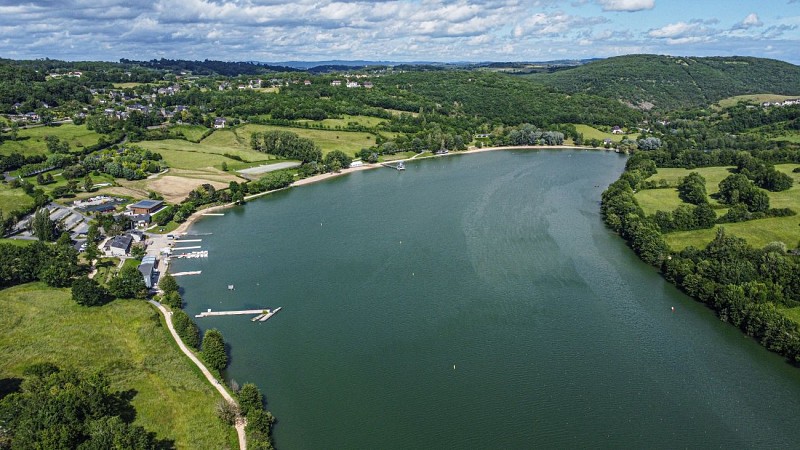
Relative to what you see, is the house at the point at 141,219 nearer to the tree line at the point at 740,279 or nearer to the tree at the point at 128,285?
the tree at the point at 128,285

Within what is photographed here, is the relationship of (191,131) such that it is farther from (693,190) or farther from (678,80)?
(678,80)

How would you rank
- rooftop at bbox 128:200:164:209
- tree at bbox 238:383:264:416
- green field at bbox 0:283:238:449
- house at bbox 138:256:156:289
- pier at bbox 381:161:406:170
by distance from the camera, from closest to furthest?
1. green field at bbox 0:283:238:449
2. tree at bbox 238:383:264:416
3. house at bbox 138:256:156:289
4. rooftop at bbox 128:200:164:209
5. pier at bbox 381:161:406:170

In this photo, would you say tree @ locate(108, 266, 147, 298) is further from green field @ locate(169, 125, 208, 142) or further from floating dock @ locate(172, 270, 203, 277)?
green field @ locate(169, 125, 208, 142)

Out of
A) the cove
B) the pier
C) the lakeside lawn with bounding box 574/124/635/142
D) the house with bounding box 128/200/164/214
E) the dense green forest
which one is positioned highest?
the dense green forest

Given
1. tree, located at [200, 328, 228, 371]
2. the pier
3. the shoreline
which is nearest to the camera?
tree, located at [200, 328, 228, 371]

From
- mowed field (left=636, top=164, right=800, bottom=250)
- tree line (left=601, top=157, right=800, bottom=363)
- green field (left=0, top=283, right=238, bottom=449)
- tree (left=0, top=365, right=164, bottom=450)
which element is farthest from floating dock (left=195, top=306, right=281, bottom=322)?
mowed field (left=636, top=164, right=800, bottom=250)

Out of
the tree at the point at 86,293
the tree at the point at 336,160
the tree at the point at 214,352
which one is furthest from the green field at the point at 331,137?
the tree at the point at 214,352

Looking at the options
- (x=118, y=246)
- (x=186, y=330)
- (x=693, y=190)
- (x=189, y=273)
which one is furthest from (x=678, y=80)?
(x=186, y=330)
